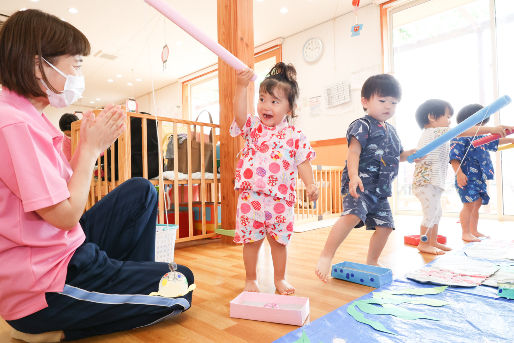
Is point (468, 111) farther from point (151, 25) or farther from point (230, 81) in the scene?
point (151, 25)

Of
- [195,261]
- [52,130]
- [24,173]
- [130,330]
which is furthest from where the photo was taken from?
[195,261]

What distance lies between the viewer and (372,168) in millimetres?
1395

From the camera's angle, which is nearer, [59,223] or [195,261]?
[59,223]

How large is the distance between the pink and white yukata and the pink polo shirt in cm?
61

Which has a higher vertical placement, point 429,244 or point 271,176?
point 271,176

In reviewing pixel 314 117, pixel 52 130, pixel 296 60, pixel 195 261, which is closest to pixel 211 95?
pixel 296 60

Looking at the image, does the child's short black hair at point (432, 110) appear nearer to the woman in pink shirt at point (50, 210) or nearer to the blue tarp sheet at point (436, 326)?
the blue tarp sheet at point (436, 326)

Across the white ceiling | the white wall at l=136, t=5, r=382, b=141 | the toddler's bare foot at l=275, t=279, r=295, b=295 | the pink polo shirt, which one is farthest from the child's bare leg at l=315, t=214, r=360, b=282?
the white wall at l=136, t=5, r=382, b=141

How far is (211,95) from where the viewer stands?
6.34 m

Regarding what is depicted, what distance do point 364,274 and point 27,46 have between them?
1.22 metres

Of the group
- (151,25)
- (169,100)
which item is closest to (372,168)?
(151,25)

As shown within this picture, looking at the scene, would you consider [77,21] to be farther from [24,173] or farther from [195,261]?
[24,173]

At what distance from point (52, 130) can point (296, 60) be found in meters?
4.19

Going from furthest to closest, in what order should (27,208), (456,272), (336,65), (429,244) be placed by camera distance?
(336,65), (429,244), (456,272), (27,208)
